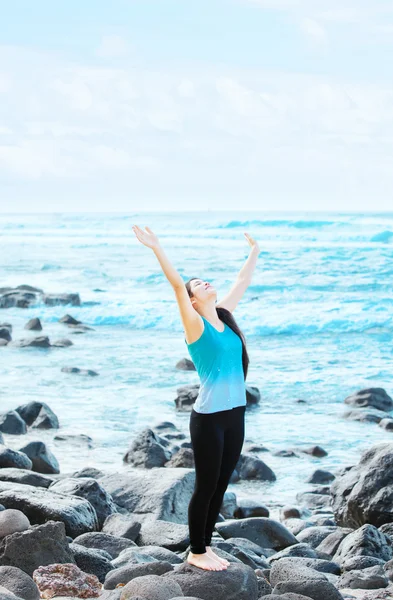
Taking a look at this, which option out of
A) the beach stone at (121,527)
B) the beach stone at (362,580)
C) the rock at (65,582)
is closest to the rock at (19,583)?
the rock at (65,582)

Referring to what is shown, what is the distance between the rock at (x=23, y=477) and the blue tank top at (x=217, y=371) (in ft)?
14.9

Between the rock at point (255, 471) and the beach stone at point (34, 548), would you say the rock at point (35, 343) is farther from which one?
the beach stone at point (34, 548)

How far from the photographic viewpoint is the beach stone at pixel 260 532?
373 inches

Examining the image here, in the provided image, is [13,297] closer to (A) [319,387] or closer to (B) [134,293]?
(B) [134,293]

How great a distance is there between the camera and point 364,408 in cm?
1664

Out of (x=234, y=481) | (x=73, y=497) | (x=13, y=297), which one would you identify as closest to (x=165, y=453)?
(x=234, y=481)

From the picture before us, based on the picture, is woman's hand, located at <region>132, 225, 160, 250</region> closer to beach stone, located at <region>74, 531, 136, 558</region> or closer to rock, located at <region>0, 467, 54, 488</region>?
beach stone, located at <region>74, 531, 136, 558</region>

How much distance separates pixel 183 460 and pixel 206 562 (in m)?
6.36

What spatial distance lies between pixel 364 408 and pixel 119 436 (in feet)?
15.7

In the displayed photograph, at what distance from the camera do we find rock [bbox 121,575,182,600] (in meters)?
5.56

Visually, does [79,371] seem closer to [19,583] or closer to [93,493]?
[93,493]

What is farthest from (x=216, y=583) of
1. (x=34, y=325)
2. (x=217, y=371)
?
(x=34, y=325)

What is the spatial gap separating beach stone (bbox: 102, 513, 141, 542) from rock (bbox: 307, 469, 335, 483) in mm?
4202

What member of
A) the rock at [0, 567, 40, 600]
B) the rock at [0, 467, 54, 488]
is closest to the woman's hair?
the rock at [0, 567, 40, 600]
